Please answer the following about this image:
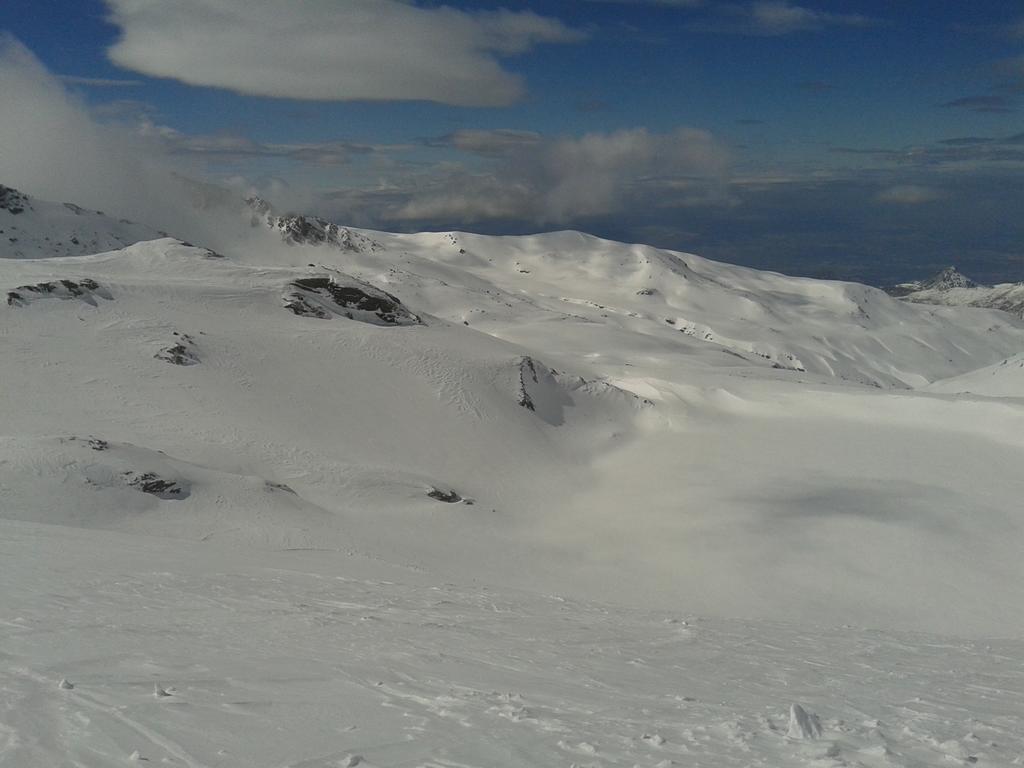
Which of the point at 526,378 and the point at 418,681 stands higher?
the point at 526,378

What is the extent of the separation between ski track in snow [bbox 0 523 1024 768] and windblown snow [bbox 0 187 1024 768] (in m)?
0.06

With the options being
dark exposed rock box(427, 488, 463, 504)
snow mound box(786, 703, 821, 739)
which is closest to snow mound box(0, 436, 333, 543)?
dark exposed rock box(427, 488, 463, 504)

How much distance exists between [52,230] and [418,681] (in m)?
115

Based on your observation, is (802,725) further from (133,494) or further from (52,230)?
(52,230)

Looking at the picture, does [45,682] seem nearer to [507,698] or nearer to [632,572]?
[507,698]

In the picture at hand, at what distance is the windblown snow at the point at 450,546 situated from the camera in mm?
7582

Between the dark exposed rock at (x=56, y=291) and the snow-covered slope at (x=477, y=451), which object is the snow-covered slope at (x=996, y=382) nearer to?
the snow-covered slope at (x=477, y=451)

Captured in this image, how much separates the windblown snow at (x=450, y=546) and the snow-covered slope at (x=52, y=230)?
50980 millimetres

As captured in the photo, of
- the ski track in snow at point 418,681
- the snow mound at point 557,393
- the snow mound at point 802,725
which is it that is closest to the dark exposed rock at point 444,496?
the snow mound at point 557,393

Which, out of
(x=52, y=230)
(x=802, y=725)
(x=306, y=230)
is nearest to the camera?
(x=802, y=725)

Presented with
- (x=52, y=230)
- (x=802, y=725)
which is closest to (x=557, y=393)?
(x=802, y=725)

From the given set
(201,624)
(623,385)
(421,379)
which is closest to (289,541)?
(201,624)

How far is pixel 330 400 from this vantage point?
39.3 m

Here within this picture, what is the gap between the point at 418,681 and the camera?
8.95 meters
